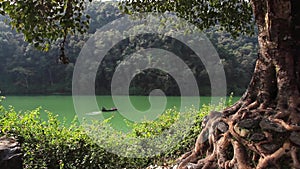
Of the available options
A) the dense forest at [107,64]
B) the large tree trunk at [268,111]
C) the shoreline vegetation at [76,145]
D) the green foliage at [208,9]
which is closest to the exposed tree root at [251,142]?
the large tree trunk at [268,111]

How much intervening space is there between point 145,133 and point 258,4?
3.31 metres

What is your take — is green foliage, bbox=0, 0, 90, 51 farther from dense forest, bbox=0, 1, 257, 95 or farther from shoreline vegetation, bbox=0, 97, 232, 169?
dense forest, bbox=0, 1, 257, 95

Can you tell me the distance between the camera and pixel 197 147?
475 cm

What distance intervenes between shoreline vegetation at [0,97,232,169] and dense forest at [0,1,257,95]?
7837 mm

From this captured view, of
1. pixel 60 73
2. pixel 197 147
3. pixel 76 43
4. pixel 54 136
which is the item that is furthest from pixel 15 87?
pixel 197 147

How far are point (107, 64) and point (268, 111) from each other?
22824 millimetres

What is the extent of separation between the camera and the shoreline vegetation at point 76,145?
605cm

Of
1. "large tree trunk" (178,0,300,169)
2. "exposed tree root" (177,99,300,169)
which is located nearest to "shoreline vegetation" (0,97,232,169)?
"exposed tree root" (177,99,300,169)

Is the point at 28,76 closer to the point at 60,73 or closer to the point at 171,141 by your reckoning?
the point at 60,73

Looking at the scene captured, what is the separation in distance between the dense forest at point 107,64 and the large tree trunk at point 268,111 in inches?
393

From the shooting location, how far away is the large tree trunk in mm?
3715

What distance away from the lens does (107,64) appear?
2644 centimetres

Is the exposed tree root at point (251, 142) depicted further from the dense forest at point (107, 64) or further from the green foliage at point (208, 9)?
the dense forest at point (107, 64)

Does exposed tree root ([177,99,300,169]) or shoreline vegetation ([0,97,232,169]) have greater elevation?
exposed tree root ([177,99,300,169])
